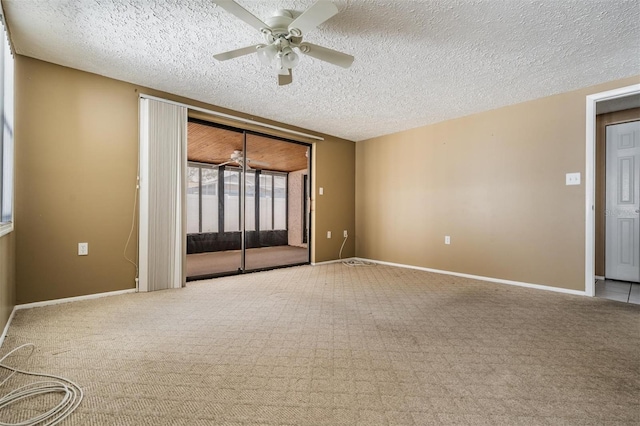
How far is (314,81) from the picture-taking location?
10.0ft

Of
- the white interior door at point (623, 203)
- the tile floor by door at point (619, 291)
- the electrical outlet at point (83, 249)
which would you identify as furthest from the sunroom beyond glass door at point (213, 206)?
the white interior door at point (623, 203)

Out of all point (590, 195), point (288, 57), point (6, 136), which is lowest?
point (590, 195)

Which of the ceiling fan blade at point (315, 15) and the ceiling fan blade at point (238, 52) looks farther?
the ceiling fan blade at point (238, 52)

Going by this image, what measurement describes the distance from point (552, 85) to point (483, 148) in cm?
100

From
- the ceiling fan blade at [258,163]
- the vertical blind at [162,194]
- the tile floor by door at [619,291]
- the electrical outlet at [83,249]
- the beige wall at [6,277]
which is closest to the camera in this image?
the beige wall at [6,277]

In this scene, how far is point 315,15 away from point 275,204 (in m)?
5.48

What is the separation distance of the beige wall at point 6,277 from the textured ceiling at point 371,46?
1631mm

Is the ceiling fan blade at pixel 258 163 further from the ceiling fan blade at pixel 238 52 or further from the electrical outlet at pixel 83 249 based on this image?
the ceiling fan blade at pixel 238 52

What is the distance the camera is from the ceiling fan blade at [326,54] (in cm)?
213

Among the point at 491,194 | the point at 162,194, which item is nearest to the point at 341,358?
the point at 162,194

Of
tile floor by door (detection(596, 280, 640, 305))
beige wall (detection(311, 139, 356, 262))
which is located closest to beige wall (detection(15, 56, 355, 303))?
beige wall (detection(311, 139, 356, 262))

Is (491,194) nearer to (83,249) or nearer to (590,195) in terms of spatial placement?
(590,195)

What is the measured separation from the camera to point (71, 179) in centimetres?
281

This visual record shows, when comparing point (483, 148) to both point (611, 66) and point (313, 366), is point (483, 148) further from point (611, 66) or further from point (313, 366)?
point (313, 366)
